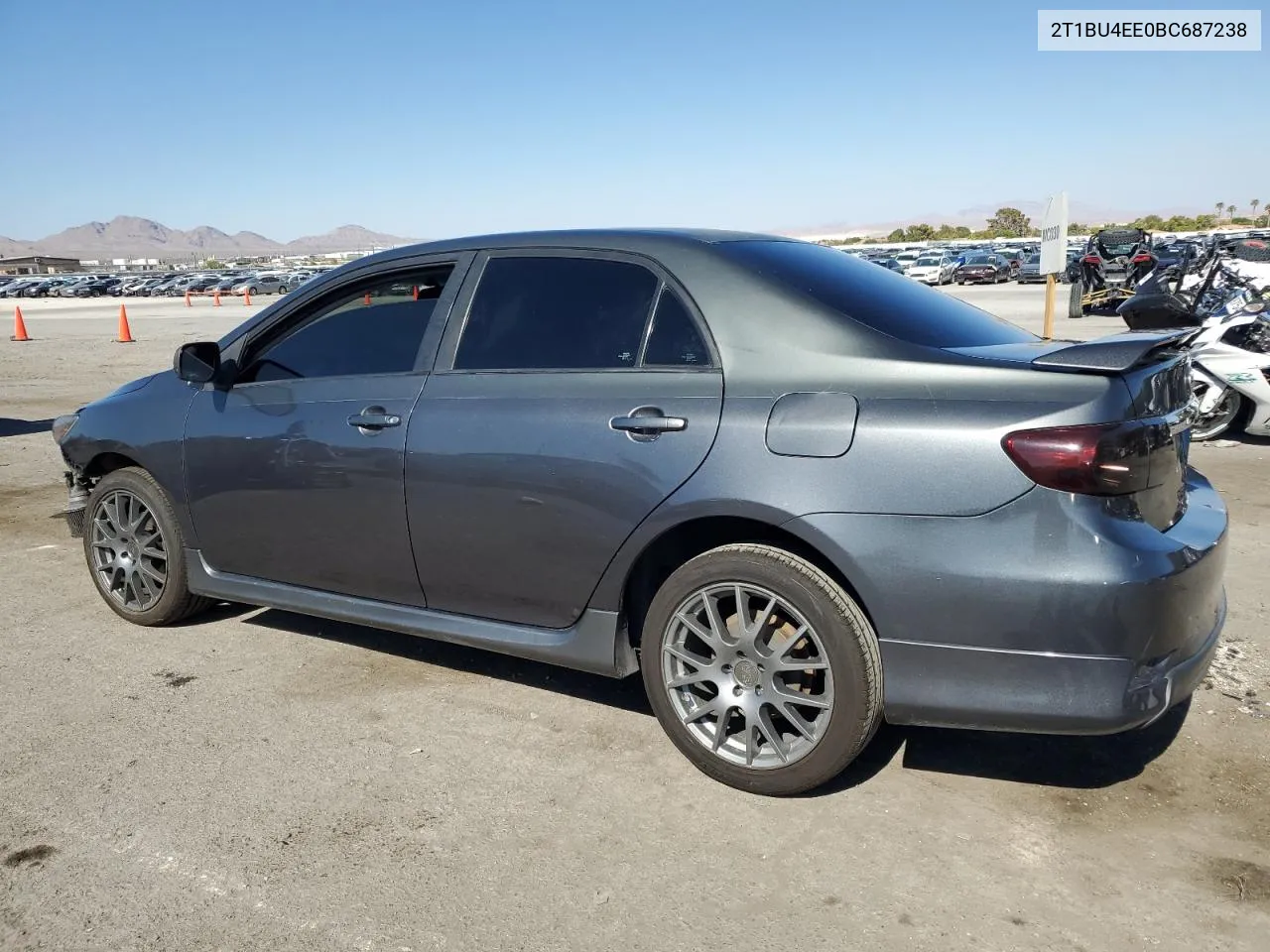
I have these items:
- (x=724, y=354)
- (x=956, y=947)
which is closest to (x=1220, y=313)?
(x=724, y=354)

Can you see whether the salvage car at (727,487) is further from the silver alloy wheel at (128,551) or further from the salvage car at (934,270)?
the salvage car at (934,270)

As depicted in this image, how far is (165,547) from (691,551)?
2568 mm

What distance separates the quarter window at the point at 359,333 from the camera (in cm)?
411

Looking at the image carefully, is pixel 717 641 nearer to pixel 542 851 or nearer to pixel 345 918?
pixel 542 851

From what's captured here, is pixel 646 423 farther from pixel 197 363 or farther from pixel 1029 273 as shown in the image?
pixel 1029 273

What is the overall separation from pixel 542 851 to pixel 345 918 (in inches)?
22.2

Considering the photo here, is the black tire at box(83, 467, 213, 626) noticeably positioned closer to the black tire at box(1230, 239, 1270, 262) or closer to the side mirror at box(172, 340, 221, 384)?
the side mirror at box(172, 340, 221, 384)

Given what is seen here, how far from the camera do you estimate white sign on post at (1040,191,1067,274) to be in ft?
→ 33.5

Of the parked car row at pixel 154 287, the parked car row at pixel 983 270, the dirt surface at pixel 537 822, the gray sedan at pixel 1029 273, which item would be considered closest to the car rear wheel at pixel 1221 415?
the dirt surface at pixel 537 822

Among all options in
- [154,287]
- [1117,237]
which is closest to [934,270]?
[1117,237]

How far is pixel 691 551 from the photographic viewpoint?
3.54m

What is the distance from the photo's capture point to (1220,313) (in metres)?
8.95

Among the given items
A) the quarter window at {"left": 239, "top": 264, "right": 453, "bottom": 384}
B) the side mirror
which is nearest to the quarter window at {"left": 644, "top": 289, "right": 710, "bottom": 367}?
the quarter window at {"left": 239, "top": 264, "right": 453, "bottom": 384}

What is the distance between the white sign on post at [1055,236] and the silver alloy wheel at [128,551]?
8369 mm
